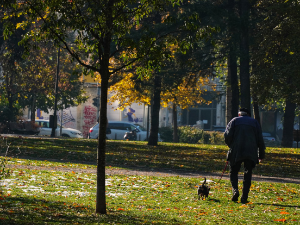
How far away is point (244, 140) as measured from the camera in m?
8.13

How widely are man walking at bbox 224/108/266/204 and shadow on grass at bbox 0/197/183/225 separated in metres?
2.17

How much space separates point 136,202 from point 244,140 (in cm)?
223

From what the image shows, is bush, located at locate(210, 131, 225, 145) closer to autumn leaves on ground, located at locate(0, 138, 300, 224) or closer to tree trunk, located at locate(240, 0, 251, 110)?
tree trunk, located at locate(240, 0, 251, 110)

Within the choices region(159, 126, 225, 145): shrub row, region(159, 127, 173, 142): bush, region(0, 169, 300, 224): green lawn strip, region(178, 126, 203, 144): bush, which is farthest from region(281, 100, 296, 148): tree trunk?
region(0, 169, 300, 224): green lawn strip

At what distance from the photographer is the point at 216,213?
7.02 meters

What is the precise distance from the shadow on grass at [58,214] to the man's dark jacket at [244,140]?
7.25 feet

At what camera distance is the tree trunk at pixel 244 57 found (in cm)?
2055

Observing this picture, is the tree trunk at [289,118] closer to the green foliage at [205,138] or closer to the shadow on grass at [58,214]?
the green foliage at [205,138]

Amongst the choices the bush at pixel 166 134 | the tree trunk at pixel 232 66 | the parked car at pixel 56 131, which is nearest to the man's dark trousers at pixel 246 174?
the tree trunk at pixel 232 66

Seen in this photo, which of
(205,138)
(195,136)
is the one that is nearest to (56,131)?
(195,136)

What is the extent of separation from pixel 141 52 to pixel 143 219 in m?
2.50

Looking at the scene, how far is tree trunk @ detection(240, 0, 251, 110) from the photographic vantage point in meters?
20.5

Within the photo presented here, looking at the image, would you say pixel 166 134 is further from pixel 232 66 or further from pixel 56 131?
pixel 232 66

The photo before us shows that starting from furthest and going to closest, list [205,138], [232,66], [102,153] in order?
[205,138]
[232,66]
[102,153]
